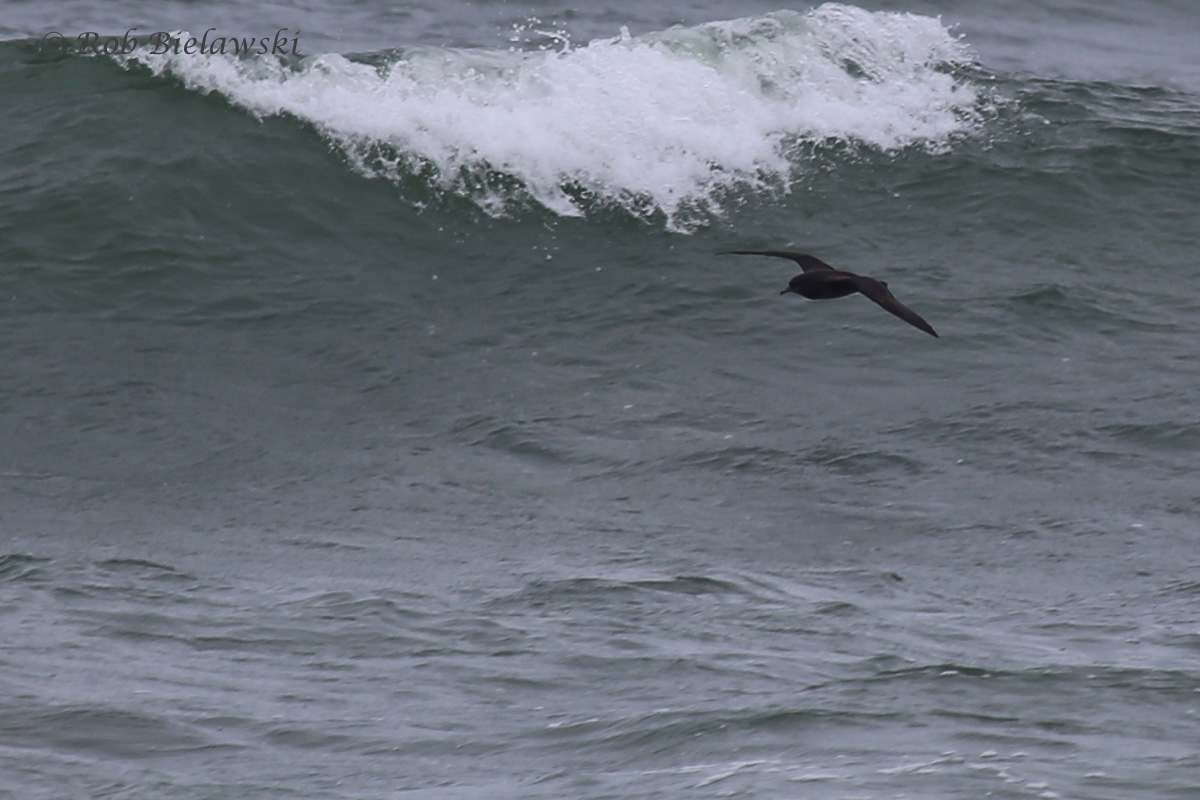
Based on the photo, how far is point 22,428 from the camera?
8359mm

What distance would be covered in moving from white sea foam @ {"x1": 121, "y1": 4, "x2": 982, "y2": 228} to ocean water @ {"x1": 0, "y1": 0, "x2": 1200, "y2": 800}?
0.04 meters

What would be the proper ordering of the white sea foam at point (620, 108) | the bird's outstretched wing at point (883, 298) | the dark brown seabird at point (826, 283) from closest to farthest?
the bird's outstretched wing at point (883, 298)
the dark brown seabird at point (826, 283)
the white sea foam at point (620, 108)

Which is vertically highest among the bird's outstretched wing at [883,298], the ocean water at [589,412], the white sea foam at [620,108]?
the white sea foam at [620,108]

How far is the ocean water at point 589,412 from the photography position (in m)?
5.29

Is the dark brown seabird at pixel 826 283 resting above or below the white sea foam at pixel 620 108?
below

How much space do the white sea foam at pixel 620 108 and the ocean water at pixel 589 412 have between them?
4cm

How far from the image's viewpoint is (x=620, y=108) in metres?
11.4

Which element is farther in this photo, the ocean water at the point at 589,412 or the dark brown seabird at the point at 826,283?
the dark brown seabird at the point at 826,283

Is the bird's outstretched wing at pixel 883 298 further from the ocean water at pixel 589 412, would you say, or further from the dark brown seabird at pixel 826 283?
the ocean water at pixel 589 412

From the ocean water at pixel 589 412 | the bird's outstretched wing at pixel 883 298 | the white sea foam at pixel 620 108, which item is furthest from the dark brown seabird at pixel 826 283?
the white sea foam at pixel 620 108

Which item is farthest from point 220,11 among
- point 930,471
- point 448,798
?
point 448,798

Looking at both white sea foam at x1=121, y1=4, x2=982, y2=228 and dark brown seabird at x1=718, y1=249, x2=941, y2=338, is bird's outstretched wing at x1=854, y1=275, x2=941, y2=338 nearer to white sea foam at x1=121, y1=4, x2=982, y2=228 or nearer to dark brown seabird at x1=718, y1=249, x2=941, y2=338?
dark brown seabird at x1=718, y1=249, x2=941, y2=338

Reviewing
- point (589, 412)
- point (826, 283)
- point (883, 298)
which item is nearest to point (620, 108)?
point (589, 412)

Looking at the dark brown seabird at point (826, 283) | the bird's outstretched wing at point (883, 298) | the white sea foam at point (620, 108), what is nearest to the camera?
the bird's outstretched wing at point (883, 298)
